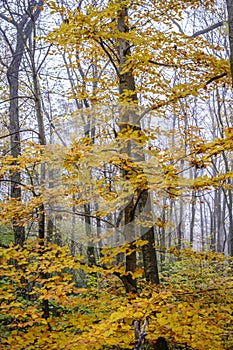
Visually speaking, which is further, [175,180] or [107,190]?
[107,190]

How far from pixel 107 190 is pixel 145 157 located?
815 mm

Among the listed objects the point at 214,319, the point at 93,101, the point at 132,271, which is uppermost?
the point at 93,101

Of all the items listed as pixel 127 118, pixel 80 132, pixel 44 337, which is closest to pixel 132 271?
pixel 44 337

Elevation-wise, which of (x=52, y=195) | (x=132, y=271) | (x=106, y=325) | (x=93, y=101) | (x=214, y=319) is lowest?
(x=214, y=319)

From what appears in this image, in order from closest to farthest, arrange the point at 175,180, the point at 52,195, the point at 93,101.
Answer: the point at 175,180, the point at 52,195, the point at 93,101

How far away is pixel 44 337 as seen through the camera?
147 inches

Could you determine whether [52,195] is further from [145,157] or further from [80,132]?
[80,132]

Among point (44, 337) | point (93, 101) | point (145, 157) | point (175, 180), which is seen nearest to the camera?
point (175, 180)

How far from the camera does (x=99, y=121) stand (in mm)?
5168

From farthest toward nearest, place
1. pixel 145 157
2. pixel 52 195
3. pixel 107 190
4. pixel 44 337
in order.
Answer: pixel 107 190 < pixel 145 157 < pixel 52 195 < pixel 44 337

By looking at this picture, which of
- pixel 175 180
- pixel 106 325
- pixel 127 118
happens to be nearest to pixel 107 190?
pixel 127 118

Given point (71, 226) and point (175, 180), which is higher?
point (175, 180)

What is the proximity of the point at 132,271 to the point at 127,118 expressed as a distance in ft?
7.13

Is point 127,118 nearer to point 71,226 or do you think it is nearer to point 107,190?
point 107,190
